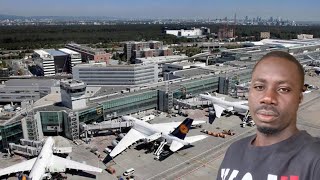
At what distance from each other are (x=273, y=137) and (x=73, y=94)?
7334cm

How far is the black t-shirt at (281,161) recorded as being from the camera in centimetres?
453

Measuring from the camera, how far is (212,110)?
91.7m

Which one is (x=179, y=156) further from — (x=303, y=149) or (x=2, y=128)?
(x=303, y=149)

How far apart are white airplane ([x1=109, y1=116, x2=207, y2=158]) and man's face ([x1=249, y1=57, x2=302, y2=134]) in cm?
5624

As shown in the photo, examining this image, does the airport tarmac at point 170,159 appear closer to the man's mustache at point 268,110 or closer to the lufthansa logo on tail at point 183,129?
the lufthansa logo on tail at point 183,129

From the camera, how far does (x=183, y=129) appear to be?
203 feet

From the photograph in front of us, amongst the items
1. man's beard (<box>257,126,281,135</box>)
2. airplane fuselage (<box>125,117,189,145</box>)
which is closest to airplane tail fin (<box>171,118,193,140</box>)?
airplane fuselage (<box>125,117,189,145</box>)

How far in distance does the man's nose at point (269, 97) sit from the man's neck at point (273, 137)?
1.97 ft

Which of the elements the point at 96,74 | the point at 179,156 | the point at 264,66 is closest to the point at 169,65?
the point at 96,74

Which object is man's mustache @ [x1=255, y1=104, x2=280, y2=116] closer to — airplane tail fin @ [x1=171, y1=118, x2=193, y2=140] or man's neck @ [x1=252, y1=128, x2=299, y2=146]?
man's neck @ [x1=252, y1=128, x2=299, y2=146]

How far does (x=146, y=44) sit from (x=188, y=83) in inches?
3890

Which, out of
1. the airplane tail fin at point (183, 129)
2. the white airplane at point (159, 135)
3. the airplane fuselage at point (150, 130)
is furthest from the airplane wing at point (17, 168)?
the airplane tail fin at point (183, 129)

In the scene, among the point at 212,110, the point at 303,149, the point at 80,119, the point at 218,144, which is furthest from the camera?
the point at 212,110

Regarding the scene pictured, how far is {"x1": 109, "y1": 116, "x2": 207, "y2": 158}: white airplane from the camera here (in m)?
61.4
